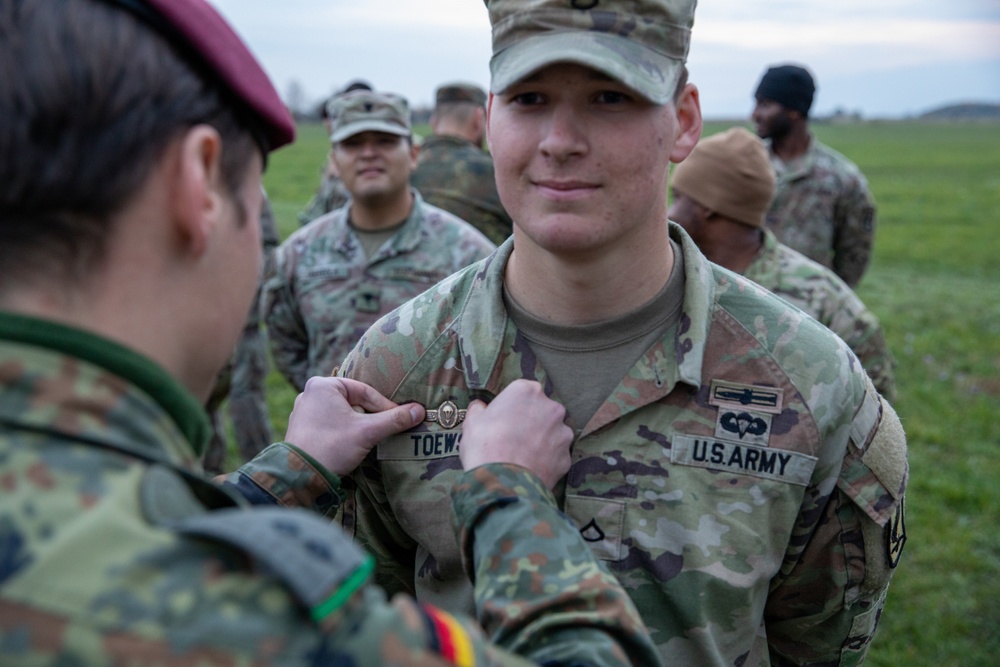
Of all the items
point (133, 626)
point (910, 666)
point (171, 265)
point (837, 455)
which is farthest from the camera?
point (910, 666)

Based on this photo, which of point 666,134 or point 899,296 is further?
point 899,296

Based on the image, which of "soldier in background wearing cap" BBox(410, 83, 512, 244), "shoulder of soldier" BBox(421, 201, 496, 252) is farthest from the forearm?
"soldier in background wearing cap" BBox(410, 83, 512, 244)

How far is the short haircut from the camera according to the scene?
114cm

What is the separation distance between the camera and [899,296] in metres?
13.4

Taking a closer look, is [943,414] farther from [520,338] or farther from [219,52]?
[219,52]

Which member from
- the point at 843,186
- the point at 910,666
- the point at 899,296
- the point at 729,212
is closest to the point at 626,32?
the point at 729,212

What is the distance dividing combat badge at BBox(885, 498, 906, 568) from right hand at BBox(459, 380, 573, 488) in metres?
0.79

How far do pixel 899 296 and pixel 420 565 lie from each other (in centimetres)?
1258

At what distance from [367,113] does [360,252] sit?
0.93 meters

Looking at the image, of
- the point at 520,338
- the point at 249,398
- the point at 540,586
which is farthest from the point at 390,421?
the point at 249,398

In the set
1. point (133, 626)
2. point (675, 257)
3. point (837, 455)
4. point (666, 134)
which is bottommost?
point (837, 455)

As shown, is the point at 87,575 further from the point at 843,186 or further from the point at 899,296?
the point at 899,296

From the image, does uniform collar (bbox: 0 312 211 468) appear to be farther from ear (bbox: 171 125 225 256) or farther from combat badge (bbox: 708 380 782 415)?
combat badge (bbox: 708 380 782 415)

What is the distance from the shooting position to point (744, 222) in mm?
4496
